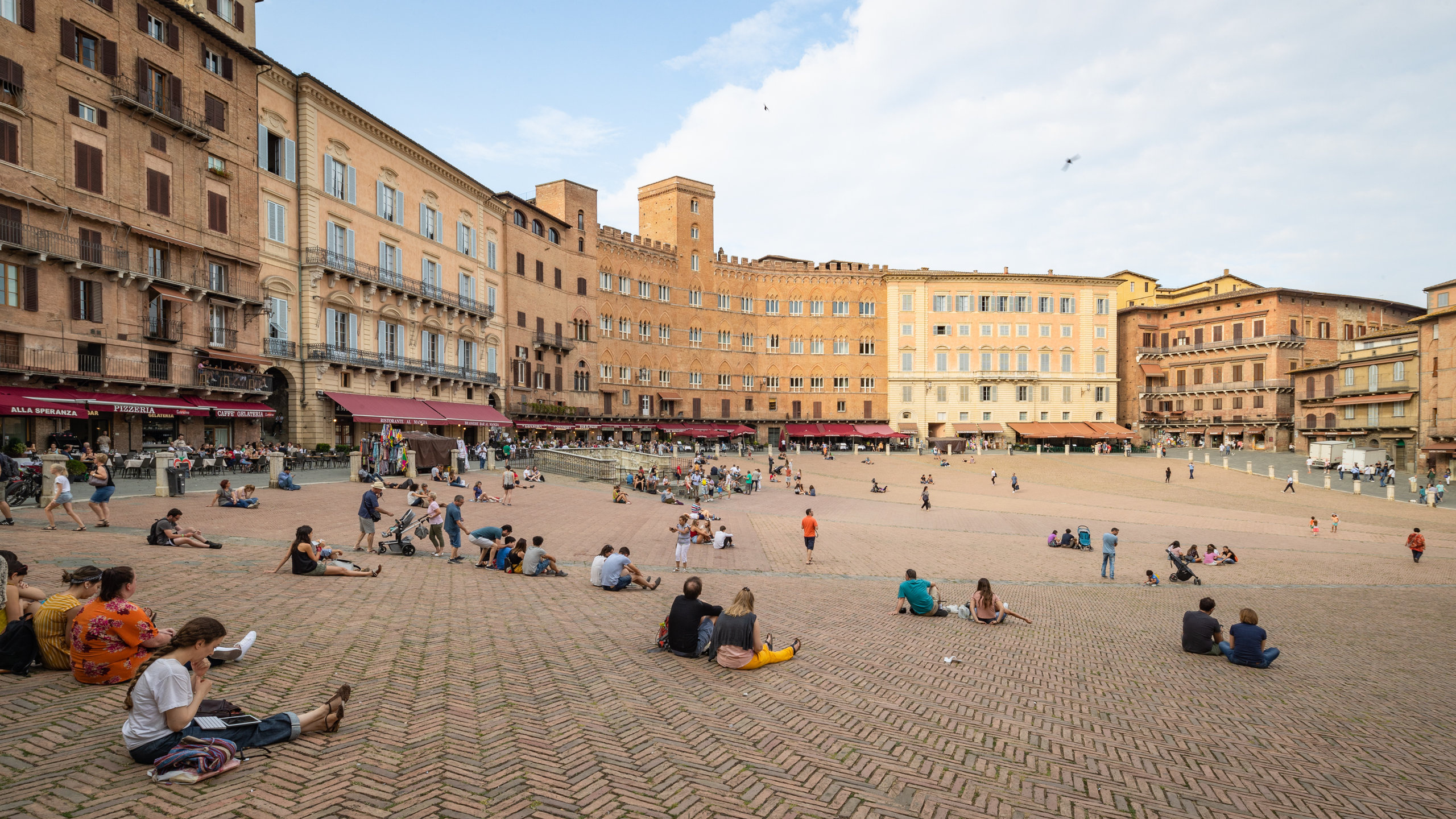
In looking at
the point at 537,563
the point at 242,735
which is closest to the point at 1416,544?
the point at 537,563

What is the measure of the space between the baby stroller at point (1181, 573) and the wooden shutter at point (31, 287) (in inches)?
1393

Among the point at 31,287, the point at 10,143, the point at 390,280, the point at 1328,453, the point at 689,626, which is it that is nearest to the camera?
the point at 689,626

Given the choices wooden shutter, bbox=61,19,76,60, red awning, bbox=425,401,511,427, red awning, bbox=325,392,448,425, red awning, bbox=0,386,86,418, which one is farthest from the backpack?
red awning, bbox=425,401,511,427

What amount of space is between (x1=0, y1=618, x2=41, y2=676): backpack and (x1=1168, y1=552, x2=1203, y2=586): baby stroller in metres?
20.2

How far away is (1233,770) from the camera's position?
600 cm

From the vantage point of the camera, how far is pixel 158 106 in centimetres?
2736

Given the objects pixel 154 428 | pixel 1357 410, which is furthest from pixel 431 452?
pixel 1357 410

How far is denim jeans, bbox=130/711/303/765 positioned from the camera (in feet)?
15.4

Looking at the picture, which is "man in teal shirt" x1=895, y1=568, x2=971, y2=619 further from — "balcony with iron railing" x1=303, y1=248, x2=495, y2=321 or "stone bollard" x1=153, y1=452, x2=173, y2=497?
"balcony with iron railing" x1=303, y1=248, x2=495, y2=321

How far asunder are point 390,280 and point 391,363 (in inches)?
189

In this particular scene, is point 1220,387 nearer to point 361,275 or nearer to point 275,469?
point 361,275

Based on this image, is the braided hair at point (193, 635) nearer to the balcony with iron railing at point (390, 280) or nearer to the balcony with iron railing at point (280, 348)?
the balcony with iron railing at point (280, 348)

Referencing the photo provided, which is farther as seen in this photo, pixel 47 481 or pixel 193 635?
pixel 47 481

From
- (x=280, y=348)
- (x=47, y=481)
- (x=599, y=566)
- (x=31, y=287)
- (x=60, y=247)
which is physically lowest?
(x=599, y=566)
